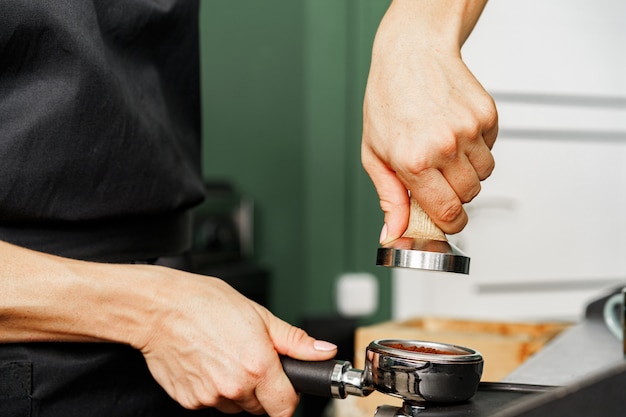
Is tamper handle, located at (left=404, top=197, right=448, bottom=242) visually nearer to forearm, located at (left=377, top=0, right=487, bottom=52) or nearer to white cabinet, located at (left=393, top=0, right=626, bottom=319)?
forearm, located at (left=377, top=0, right=487, bottom=52)

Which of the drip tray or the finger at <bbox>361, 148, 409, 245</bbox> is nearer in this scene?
the drip tray

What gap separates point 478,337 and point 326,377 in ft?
1.68

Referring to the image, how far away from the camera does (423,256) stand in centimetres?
74

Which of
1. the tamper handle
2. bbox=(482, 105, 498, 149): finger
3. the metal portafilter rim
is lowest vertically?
the metal portafilter rim

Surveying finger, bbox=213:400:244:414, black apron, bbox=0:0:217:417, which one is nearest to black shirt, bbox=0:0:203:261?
black apron, bbox=0:0:217:417

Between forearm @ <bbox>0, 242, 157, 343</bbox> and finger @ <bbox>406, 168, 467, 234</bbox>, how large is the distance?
31 cm

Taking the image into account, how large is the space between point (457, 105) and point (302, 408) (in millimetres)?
2307

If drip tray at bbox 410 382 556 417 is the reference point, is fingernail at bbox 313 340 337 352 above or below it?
above

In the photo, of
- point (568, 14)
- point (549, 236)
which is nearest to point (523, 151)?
point (549, 236)

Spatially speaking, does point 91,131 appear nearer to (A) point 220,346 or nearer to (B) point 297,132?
(A) point 220,346

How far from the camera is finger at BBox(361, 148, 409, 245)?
838 millimetres

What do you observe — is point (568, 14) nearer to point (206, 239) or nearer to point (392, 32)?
point (206, 239)

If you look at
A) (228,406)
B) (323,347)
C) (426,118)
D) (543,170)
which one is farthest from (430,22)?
(543,170)

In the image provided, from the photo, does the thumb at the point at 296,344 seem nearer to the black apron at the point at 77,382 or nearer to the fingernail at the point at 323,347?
the fingernail at the point at 323,347
